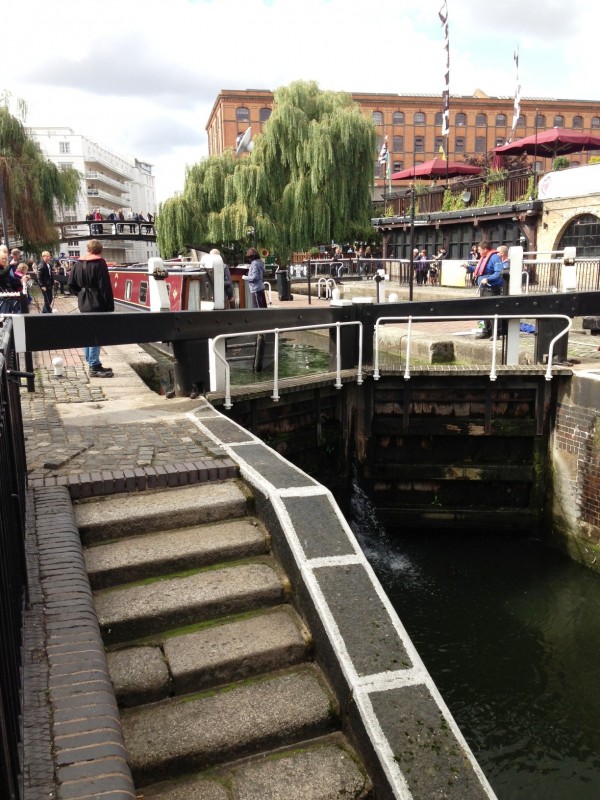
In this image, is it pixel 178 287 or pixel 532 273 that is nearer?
pixel 178 287

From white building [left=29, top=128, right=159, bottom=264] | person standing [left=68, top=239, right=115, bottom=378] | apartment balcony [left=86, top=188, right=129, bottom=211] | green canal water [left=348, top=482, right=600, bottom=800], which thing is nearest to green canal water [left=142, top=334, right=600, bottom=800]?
green canal water [left=348, top=482, right=600, bottom=800]

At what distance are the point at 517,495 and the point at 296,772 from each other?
700 centimetres

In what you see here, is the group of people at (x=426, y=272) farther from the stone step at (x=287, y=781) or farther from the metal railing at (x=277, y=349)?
the stone step at (x=287, y=781)

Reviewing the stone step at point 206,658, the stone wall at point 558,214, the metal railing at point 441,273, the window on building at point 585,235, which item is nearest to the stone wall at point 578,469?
the metal railing at point 441,273

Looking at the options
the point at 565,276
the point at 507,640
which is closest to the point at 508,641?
the point at 507,640

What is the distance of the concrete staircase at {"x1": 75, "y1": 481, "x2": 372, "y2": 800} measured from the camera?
9.07 ft

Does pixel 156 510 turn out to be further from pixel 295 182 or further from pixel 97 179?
pixel 97 179

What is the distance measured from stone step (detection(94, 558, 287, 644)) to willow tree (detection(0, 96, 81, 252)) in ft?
82.4

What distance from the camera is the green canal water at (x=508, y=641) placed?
515 centimetres

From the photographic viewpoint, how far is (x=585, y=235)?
20.3 metres

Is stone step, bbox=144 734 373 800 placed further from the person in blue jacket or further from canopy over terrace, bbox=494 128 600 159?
canopy over terrace, bbox=494 128 600 159

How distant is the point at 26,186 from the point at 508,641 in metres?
25.3

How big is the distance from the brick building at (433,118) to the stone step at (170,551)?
63.6 metres

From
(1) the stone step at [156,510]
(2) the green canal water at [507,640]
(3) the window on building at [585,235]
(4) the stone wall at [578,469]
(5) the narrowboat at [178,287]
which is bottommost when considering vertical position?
(2) the green canal water at [507,640]
